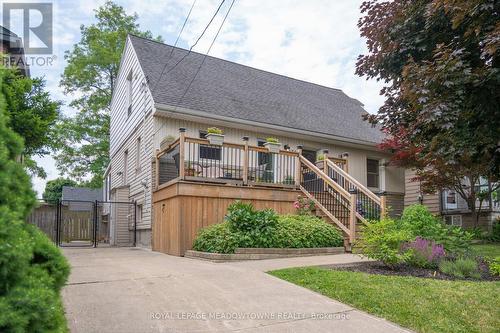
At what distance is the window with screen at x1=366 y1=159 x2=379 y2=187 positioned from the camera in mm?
17422

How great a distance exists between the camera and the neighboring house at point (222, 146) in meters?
9.90

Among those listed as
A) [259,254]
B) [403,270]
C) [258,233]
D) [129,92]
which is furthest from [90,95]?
[403,270]

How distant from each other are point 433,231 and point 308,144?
8.06m

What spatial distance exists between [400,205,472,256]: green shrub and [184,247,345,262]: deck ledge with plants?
1.79 metres

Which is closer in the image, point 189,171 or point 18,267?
point 18,267

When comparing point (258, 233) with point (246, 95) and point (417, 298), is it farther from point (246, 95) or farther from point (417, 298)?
point (246, 95)

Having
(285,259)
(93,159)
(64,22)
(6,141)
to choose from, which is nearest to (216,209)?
(285,259)

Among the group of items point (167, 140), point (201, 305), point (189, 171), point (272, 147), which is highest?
point (167, 140)

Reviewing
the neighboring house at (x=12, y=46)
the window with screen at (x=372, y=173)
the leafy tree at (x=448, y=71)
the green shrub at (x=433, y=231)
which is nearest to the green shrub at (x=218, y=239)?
the green shrub at (x=433, y=231)

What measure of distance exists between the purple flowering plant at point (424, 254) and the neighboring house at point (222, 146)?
2426mm

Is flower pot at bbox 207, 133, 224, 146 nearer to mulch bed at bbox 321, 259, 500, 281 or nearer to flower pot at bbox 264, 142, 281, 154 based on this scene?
flower pot at bbox 264, 142, 281, 154

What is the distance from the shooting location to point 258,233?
843 centimetres

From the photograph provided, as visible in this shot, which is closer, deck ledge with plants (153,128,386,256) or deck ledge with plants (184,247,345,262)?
deck ledge with plants (184,247,345,262)

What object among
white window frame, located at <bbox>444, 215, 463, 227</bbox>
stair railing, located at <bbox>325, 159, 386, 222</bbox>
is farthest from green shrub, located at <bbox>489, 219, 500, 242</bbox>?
stair railing, located at <bbox>325, 159, 386, 222</bbox>
